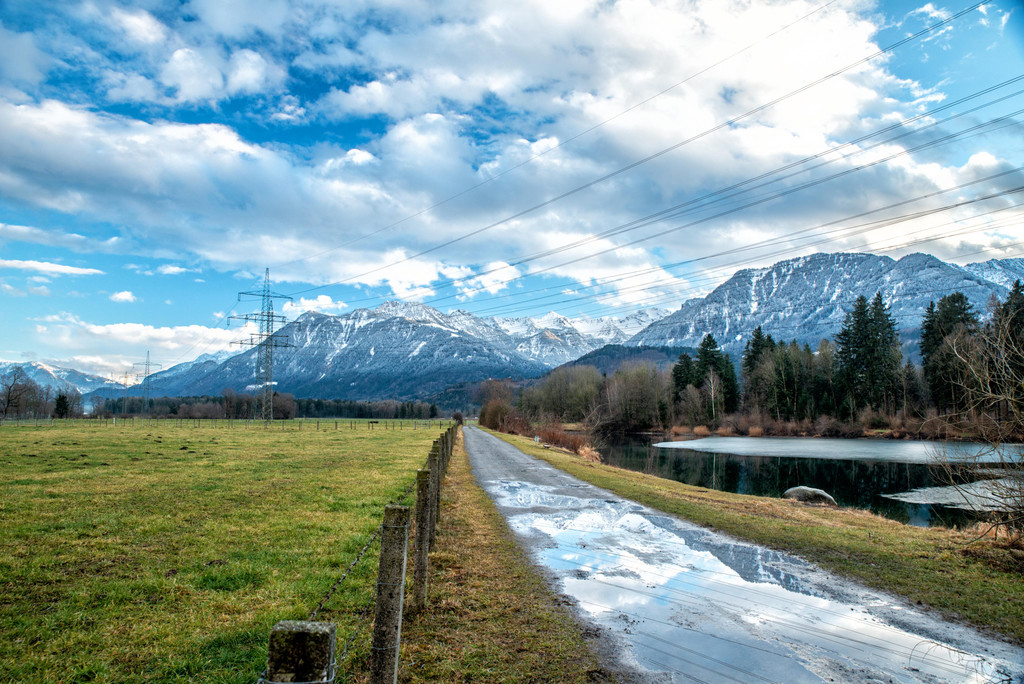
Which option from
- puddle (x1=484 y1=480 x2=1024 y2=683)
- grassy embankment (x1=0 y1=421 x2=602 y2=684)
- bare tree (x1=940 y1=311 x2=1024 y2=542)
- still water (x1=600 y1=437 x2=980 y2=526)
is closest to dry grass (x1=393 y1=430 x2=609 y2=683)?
grassy embankment (x1=0 y1=421 x2=602 y2=684)

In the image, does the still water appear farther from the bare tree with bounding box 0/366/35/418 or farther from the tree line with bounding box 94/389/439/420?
the bare tree with bounding box 0/366/35/418

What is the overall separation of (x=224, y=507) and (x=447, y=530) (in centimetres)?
552

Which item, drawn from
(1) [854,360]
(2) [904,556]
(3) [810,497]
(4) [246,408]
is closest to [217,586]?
(2) [904,556]

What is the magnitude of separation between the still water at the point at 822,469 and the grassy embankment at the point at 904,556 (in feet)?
33.2

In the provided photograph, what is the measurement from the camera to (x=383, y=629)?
422cm

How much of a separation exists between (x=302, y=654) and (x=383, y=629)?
1829mm

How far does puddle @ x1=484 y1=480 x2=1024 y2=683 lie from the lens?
5.11 m

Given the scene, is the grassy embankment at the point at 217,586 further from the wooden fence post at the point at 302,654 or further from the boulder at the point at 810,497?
the boulder at the point at 810,497

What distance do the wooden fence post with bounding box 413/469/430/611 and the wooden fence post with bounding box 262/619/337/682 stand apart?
12.9 ft

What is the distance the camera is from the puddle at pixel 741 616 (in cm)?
511

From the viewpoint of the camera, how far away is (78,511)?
11.0 m

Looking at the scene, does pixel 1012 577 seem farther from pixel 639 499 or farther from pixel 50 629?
pixel 50 629

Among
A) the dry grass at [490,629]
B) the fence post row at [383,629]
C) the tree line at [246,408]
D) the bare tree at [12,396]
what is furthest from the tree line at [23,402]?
the fence post row at [383,629]

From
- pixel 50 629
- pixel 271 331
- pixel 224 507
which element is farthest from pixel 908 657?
pixel 271 331
